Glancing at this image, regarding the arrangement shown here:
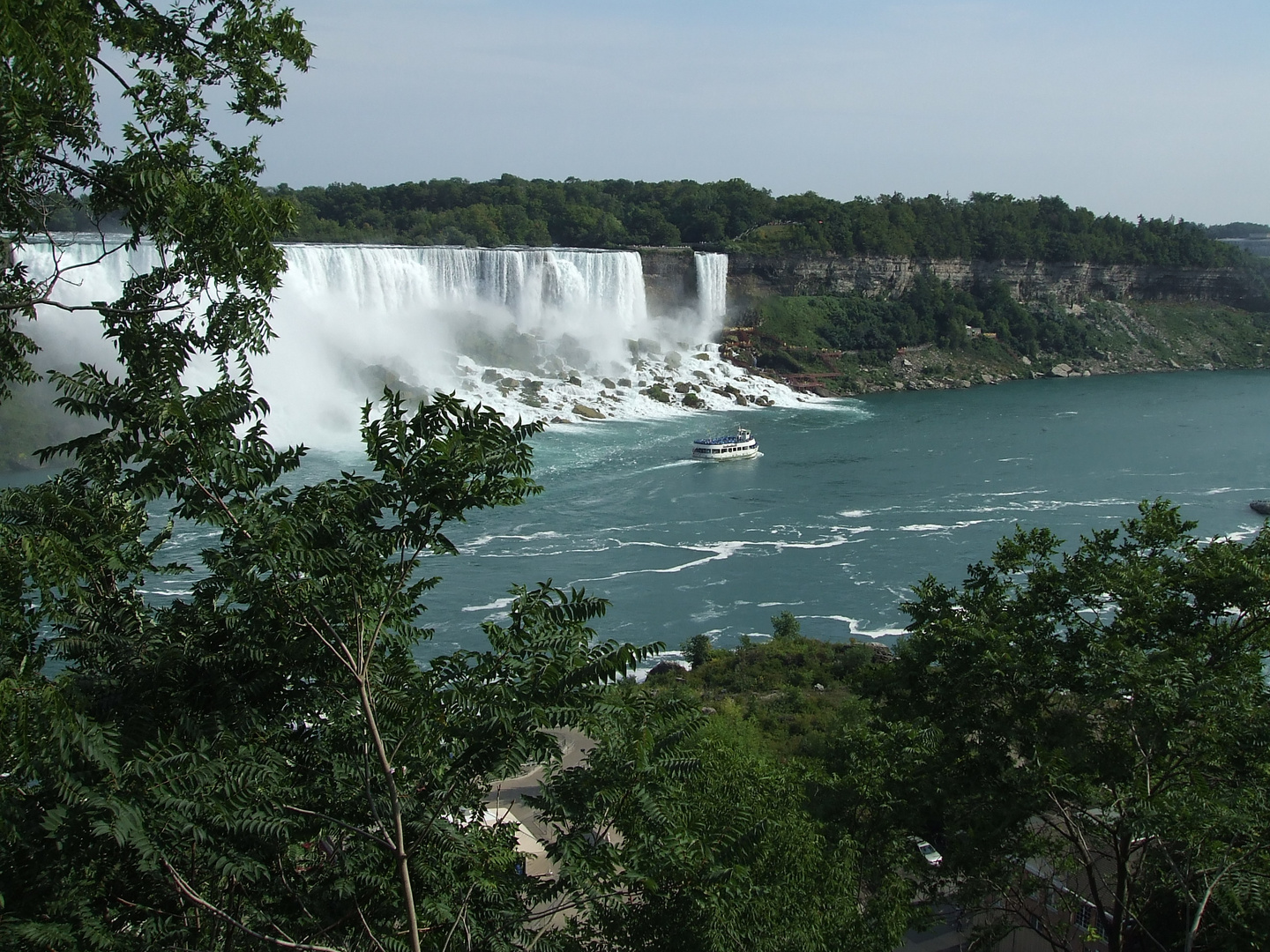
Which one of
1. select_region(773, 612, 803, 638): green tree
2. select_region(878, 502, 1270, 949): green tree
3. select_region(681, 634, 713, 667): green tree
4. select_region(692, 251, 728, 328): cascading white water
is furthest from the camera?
select_region(692, 251, 728, 328): cascading white water

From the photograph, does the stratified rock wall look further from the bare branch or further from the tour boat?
the bare branch

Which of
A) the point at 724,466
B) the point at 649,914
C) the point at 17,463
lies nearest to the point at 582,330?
the point at 724,466

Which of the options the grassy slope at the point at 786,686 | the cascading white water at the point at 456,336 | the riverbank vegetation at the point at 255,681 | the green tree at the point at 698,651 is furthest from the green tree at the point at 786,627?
the cascading white water at the point at 456,336

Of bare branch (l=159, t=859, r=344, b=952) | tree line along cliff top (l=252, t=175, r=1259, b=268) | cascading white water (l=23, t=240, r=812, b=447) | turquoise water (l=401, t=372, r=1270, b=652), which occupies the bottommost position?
turquoise water (l=401, t=372, r=1270, b=652)

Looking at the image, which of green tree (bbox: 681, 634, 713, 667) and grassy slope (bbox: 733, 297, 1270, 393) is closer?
green tree (bbox: 681, 634, 713, 667)

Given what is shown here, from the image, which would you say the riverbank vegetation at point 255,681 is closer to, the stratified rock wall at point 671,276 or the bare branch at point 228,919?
the bare branch at point 228,919

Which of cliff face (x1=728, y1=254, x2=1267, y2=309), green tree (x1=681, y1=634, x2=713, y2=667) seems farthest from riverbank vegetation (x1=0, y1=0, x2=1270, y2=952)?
cliff face (x1=728, y1=254, x2=1267, y2=309)
